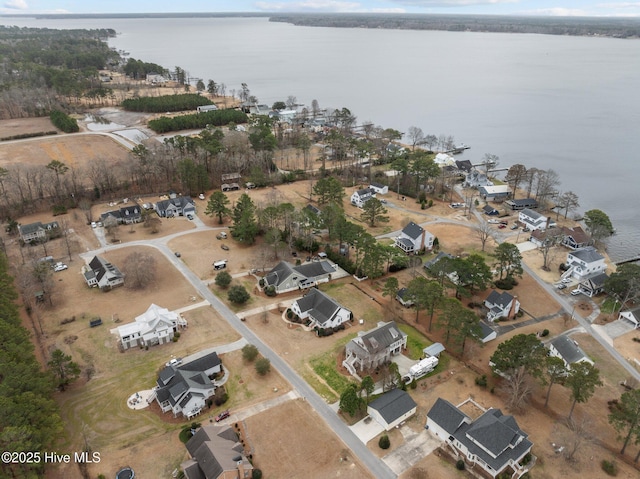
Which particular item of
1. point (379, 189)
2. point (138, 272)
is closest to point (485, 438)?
point (138, 272)

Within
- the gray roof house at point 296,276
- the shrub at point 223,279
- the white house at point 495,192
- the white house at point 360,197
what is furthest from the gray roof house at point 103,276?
the white house at point 495,192

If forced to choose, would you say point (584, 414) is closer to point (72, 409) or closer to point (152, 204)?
point (72, 409)

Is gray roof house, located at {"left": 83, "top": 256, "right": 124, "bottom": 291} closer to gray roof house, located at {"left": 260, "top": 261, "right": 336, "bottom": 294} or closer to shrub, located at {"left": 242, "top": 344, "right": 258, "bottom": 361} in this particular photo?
gray roof house, located at {"left": 260, "top": 261, "right": 336, "bottom": 294}

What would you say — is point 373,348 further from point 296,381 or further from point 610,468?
point 610,468

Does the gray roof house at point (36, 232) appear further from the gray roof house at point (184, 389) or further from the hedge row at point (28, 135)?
the hedge row at point (28, 135)

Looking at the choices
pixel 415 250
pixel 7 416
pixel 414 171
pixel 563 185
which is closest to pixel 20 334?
pixel 7 416
